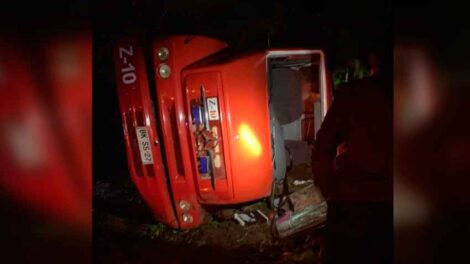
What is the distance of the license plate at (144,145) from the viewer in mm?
4020

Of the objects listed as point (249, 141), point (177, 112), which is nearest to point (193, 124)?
point (177, 112)

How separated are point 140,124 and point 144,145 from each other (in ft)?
0.75

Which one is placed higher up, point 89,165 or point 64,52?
point 64,52

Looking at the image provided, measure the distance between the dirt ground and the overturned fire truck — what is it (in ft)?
1.15

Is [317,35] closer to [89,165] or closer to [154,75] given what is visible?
[154,75]

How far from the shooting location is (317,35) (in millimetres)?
7641

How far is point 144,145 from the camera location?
4062 mm

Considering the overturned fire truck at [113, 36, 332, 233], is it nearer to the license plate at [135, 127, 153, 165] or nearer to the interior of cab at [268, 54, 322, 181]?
the license plate at [135, 127, 153, 165]

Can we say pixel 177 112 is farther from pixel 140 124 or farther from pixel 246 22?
pixel 246 22

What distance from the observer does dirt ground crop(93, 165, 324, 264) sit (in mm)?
4100

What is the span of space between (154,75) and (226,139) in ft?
3.31

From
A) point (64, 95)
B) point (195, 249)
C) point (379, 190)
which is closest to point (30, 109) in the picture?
point (64, 95)

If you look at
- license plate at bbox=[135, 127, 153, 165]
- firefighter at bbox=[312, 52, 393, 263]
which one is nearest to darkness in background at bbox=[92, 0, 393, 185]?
license plate at bbox=[135, 127, 153, 165]

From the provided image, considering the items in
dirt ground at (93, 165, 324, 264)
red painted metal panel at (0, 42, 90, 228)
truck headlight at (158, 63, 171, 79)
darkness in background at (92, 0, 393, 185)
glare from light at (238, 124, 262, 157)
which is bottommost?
dirt ground at (93, 165, 324, 264)
